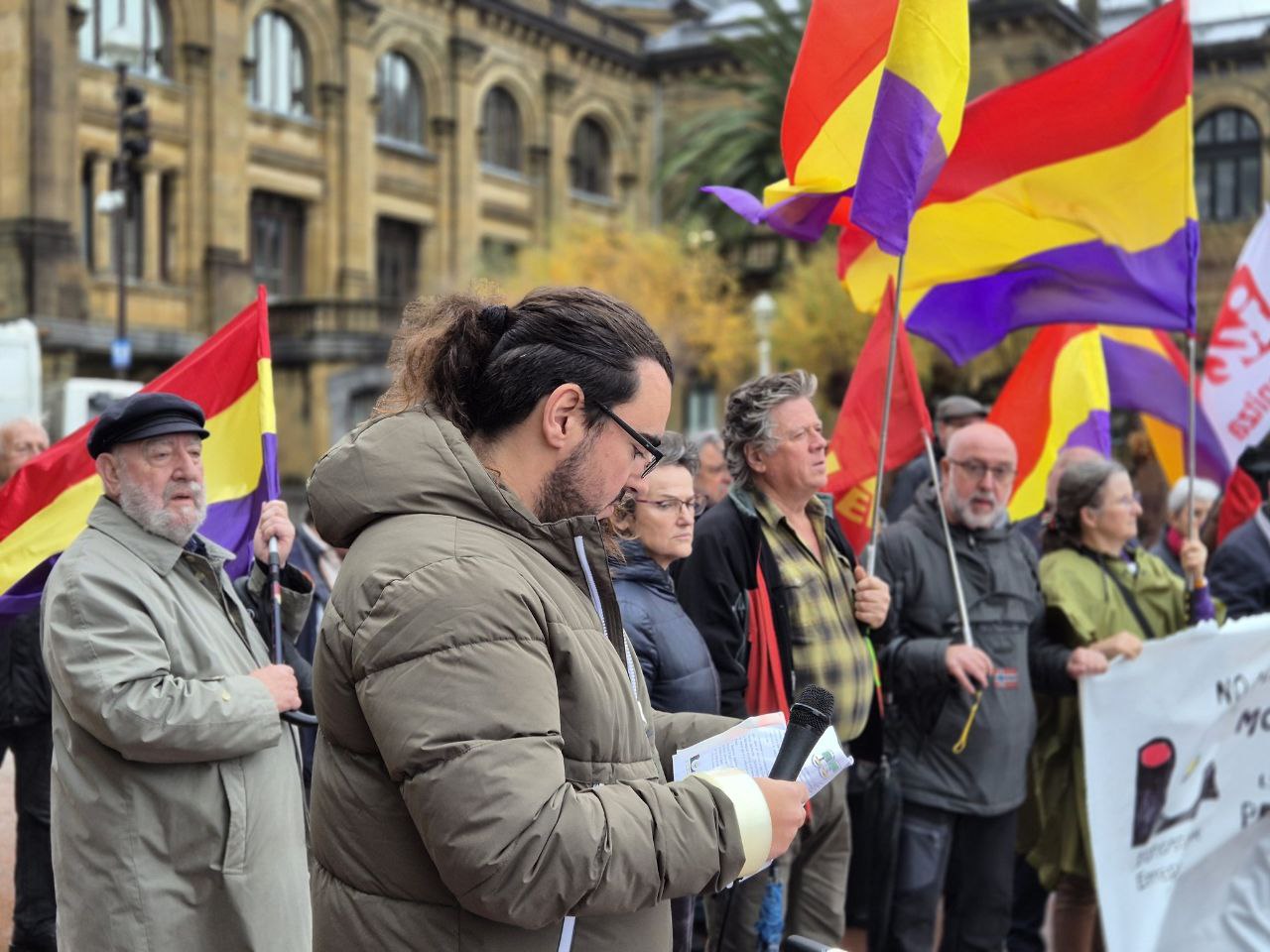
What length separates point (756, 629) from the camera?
4.69 metres

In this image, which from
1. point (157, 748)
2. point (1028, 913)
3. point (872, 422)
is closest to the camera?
point (157, 748)

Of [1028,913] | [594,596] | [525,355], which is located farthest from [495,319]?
[1028,913]

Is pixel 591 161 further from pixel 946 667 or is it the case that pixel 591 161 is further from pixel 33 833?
pixel 946 667

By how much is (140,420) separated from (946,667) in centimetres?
278

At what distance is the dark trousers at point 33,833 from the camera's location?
5.30m

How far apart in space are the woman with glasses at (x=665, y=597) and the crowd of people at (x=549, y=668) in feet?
0.04

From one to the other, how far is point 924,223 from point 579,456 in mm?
4202

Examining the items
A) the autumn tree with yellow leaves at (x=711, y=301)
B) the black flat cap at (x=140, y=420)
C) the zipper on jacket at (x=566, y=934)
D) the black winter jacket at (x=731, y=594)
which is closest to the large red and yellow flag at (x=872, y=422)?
the black winter jacket at (x=731, y=594)

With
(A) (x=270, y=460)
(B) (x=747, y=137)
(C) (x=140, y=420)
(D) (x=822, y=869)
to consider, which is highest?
(B) (x=747, y=137)

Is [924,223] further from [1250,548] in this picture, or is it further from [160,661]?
[160,661]

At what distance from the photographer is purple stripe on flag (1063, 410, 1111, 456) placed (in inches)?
295

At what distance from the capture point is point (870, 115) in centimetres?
505

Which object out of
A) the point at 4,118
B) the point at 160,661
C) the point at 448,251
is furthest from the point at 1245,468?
the point at 448,251

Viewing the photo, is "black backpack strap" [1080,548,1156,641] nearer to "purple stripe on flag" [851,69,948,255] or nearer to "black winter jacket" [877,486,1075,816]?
"black winter jacket" [877,486,1075,816]
